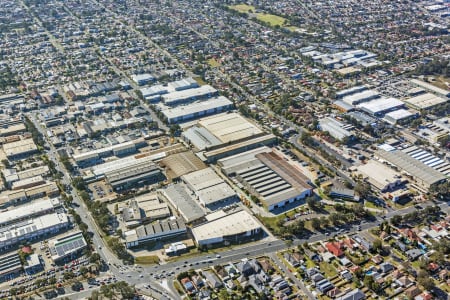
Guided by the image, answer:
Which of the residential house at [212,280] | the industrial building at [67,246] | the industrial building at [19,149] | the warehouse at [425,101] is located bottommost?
the industrial building at [19,149]

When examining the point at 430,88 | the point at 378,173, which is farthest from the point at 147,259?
the point at 430,88

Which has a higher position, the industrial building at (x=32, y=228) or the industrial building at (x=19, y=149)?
the industrial building at (x=32, y=228)

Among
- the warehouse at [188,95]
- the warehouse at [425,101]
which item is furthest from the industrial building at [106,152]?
the warehouse at [425,101]

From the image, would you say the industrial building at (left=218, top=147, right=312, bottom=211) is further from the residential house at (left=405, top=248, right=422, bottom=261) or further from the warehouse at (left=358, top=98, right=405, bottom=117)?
the warehouse at (left=358, top=98, right=405, bottom=117)

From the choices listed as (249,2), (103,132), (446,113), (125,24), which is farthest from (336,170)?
(249,2)

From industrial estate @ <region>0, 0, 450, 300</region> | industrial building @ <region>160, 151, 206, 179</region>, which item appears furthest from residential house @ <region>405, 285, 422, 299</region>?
industrial building @ <region>160, 151, 206, 179</region>

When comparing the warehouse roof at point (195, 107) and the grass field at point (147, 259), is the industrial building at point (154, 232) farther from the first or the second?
the warehouse roof at point (195, 107)
